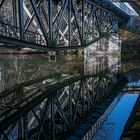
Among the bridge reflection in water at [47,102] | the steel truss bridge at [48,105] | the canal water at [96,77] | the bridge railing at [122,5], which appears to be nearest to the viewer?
the steel truss bridge at [48,105]

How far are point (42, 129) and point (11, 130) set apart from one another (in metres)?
1.23

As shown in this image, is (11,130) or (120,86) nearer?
(11,130)

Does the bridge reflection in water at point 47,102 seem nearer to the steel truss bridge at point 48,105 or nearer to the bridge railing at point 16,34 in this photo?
the steel truss bridge at point 48,105

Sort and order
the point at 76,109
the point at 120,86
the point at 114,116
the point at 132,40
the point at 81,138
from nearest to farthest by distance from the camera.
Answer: the point at 81,138, the point at 114,116, the point at 76,109, the point at 120,86, the point at 132,40

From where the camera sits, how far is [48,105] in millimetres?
19453

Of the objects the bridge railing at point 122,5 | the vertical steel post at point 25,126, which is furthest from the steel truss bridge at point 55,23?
the vertical steel post at point 25,126

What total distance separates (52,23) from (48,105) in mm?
6684

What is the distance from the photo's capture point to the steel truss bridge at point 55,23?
1955 cm

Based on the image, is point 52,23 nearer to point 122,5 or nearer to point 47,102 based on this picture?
point 47,102

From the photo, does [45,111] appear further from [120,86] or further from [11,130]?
[120,86]

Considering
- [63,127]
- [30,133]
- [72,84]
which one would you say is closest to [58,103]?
[63,127]

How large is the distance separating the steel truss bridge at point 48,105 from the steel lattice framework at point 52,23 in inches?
123

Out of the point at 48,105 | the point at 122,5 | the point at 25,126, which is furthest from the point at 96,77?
the point at 122,5

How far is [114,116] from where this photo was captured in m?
17.3
